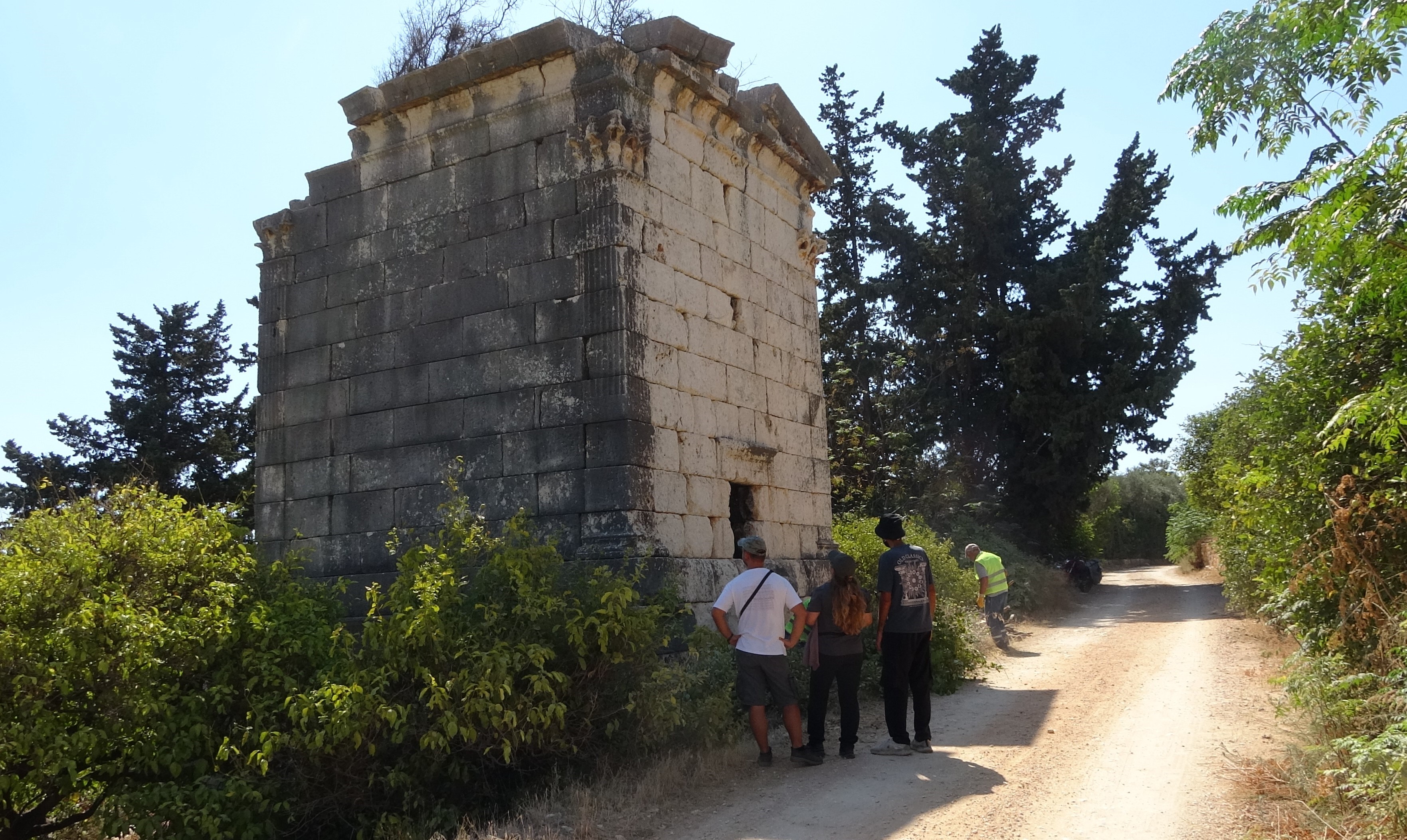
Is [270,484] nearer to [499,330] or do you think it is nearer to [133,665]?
[499,330]

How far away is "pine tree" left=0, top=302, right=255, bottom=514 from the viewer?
2081 cm

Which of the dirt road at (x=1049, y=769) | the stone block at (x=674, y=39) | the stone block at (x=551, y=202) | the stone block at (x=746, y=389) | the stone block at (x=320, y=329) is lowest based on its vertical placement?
the dirt road at (x=1049, y=769)

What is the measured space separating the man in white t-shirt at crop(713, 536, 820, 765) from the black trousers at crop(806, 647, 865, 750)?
20 cm

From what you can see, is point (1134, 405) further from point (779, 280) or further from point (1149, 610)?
point (779, 280)

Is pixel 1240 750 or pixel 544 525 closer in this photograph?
pixel 1240 750

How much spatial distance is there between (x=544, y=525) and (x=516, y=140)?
3.34 metres

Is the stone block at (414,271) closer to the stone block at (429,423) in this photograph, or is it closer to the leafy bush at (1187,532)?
the stone block at (429,423)

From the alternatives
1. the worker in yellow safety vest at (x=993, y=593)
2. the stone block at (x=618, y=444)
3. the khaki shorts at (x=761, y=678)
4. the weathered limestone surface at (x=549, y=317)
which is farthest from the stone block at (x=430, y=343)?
the worker in yellow safety vest at (x=993, y=593)

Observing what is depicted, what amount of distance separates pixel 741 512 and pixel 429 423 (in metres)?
2.93

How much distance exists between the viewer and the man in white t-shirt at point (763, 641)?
6805mm

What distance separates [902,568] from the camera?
7.17 m

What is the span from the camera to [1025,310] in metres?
22.5

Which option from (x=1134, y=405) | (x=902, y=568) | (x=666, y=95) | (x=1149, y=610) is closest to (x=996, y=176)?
(x=1134, y=405)

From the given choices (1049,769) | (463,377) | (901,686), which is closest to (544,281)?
(463,377)
